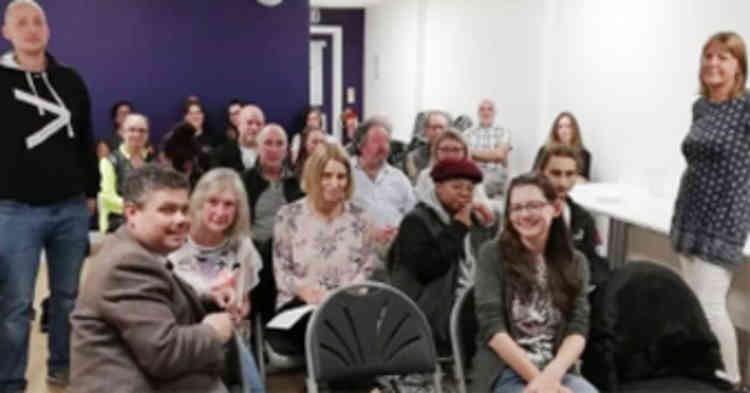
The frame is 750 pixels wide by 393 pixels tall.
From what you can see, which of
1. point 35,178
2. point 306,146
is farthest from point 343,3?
point 35,178

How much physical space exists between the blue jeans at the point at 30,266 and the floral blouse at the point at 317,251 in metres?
0.81

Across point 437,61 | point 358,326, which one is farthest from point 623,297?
point 437,61

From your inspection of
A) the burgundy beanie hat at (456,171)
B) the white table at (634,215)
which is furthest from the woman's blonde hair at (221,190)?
the white table at (634,215)

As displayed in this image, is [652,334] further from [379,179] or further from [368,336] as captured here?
[379,179]

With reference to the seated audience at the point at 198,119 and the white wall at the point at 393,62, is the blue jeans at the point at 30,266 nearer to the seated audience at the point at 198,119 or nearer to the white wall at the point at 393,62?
the seated audience at the point at 198,119

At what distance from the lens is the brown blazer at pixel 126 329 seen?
1507 mm

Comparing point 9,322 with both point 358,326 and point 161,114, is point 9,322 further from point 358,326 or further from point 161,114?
point 161,114

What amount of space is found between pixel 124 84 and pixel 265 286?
3.17 m

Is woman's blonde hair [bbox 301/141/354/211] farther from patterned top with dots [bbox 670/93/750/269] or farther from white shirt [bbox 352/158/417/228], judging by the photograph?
patterned top with dots [bbox 670/93/750/269]

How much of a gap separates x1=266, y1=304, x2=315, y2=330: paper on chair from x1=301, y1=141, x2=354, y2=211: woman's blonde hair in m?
0.45

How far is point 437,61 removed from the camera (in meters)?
8.78

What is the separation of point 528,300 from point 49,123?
1875mm

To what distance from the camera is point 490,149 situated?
A: 6.41 metres

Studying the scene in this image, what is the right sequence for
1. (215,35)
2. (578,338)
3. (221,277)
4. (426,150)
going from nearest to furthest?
(578,338)
(221,277)
(426,150)
(215,35)
